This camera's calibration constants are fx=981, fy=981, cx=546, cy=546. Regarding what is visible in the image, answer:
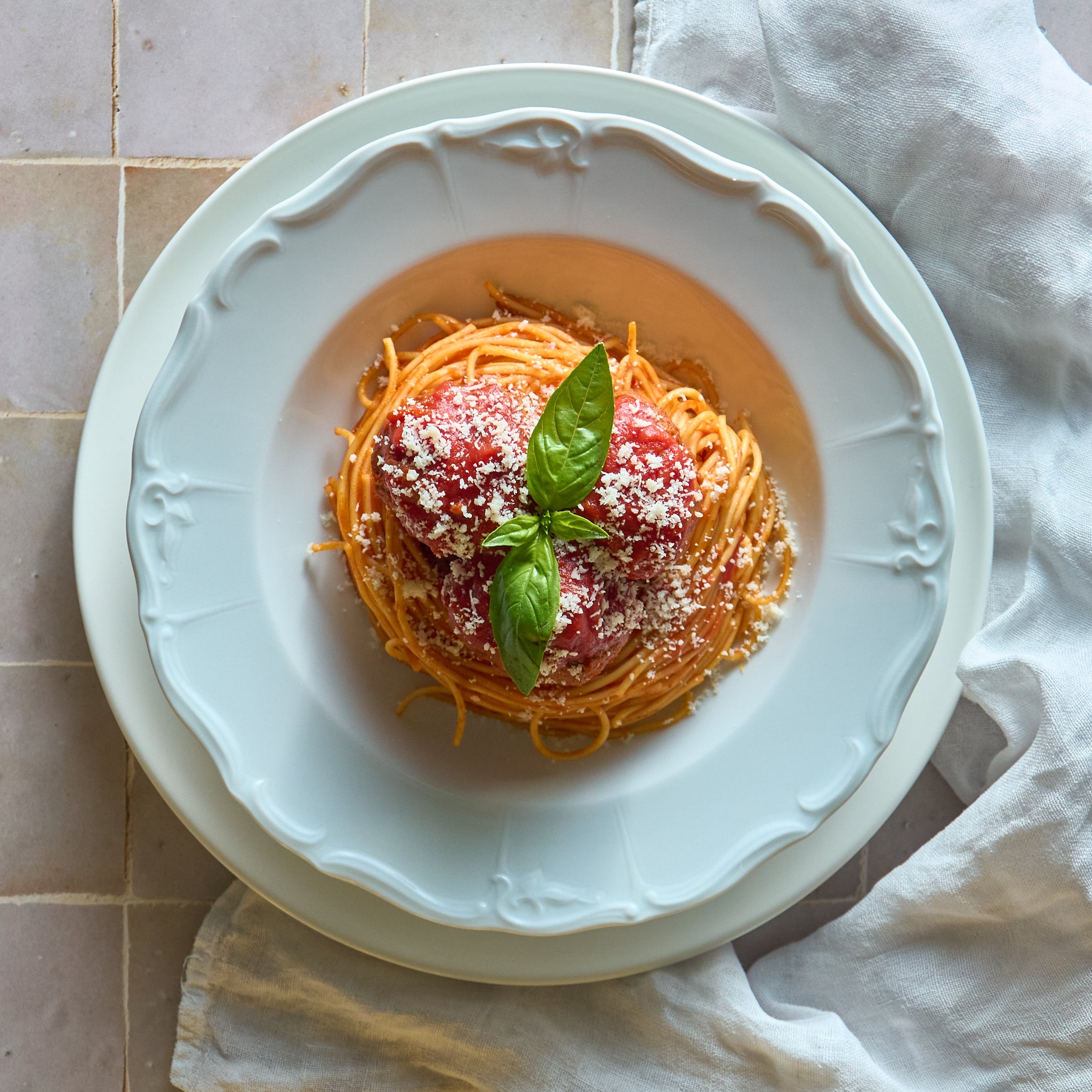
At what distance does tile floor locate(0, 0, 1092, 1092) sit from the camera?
2.80 metres

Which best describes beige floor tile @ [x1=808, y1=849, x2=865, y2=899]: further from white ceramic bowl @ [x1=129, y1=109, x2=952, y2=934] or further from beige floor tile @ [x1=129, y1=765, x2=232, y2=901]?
beige floor tile @ [x1=129, y1=765, x2=232, y2=901]

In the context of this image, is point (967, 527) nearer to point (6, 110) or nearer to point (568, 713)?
point (568, 713)

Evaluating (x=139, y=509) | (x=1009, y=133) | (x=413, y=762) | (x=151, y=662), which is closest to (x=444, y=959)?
(x=413, y=762)

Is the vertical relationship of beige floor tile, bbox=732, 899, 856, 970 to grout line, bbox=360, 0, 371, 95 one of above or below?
below

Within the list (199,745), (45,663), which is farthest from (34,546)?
Answer: (199,745)

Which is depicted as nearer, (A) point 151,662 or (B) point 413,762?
(A) point 151,662

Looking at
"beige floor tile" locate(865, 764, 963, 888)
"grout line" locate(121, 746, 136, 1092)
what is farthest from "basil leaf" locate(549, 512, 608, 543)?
"grout line" locate(121, 746, 136, 1092)

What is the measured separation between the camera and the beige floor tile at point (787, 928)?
2969 mm

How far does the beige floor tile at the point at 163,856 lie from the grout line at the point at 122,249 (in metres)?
1.36

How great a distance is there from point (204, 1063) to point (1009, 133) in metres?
3.32

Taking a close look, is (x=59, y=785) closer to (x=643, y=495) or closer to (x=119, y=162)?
(x=119, y=162)

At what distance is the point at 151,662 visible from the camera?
2.27 metres

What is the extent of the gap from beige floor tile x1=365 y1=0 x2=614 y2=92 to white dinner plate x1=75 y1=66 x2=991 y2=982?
19.8 inches

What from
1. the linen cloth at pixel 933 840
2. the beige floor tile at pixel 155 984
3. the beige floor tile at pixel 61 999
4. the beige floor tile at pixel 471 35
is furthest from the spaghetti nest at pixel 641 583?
the beige floor tile at pixel 61 999
